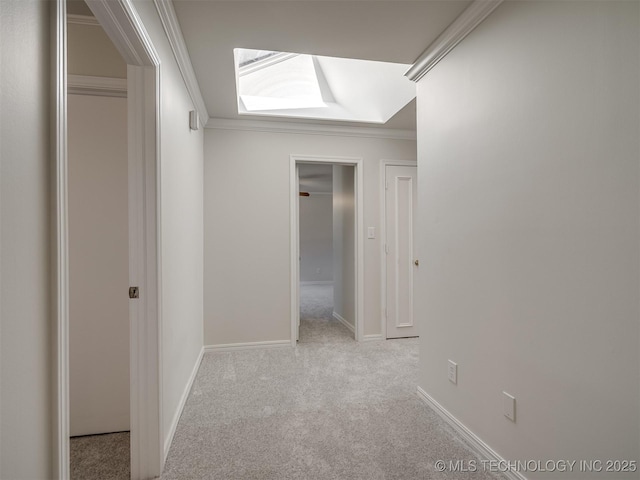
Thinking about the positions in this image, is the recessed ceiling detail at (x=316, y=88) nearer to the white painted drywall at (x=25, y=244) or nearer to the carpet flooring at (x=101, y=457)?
the white painted drywall at (x=25, y=244)

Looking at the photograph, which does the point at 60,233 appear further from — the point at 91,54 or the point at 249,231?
the point at 249,231

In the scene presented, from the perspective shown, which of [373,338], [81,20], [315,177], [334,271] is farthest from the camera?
[315,177]

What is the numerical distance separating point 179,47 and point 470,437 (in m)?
2.73

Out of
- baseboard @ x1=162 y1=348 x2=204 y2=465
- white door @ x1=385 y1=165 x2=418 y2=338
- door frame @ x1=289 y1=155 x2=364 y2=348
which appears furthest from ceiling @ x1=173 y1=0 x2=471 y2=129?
baseboard @ x1=162 y1=348 x2=204 y2=465

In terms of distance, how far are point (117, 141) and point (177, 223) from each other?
0.56m

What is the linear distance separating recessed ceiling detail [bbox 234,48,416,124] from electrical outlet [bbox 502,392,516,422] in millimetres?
2408

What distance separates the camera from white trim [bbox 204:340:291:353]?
330 centimetres

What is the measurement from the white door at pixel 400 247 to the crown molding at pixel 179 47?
6.69ft

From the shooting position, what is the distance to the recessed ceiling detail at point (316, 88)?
10.2 feet

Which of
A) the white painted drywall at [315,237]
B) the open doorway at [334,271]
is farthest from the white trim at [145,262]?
the white painted drywall at [315,237]

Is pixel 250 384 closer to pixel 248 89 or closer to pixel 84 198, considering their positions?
pixel 84 198

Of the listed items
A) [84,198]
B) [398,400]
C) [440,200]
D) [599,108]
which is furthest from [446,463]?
[84,198]

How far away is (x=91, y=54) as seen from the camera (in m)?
1.85

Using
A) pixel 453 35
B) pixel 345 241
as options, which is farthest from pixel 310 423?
pixel 345 241
